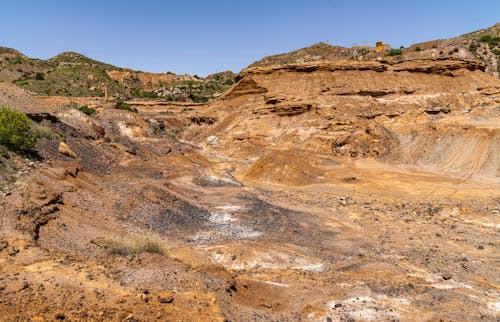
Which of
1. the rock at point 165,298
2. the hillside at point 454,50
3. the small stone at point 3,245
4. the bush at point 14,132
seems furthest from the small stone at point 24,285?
the hillside at point 454,50

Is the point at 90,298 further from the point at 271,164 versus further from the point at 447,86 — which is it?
the point at 447,86

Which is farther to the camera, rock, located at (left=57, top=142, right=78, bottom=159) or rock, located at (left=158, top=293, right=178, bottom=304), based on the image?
rock, located at (left=57, top=142, right=78, bottom=159)

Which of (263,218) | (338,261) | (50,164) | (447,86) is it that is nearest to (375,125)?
(447,86)

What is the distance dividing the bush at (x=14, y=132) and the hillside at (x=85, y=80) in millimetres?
35952

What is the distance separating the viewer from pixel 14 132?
34.3ft

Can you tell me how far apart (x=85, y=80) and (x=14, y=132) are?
45.4 meters

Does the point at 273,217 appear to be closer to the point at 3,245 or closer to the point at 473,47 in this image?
the point at 3,245

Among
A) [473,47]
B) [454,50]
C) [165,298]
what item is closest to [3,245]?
[165,298]

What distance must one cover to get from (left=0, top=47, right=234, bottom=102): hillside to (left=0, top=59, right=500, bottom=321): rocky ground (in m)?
25.8

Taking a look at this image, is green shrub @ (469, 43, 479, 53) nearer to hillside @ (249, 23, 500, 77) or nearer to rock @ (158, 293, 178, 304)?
hillside @ (249, 23, 500, 77)

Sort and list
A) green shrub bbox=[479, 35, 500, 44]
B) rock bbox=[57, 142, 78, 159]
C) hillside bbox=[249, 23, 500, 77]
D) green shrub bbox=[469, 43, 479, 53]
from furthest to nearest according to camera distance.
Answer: green shrub bbox=[479, 35, 500, 44]
green shrub bbox=[469, 43, 479, 53]
hillside bbox=[249, 23, 500, 77]
rock bbox=[57, 142, 78, 159]

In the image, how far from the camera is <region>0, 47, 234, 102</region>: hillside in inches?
1845

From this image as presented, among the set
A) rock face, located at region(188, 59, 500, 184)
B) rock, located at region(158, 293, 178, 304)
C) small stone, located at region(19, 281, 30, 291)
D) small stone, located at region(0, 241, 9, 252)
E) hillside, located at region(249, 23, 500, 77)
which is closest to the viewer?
small stone, located at region(19, 281, 30, 291)

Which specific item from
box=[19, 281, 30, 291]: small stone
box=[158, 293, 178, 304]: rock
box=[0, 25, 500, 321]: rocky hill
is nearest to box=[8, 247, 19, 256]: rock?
box=[0, 25, 500, 321]: rocky hill
